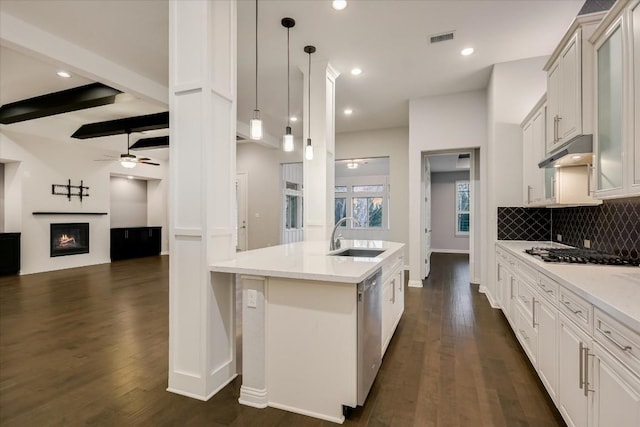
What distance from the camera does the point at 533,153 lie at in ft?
11.3

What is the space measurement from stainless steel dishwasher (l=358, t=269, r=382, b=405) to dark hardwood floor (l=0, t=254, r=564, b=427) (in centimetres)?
18

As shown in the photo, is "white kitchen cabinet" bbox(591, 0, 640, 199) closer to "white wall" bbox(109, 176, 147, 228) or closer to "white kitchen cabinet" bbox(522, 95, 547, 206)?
"white kitchen cabinet" bbox(522, 95, 547, 206)

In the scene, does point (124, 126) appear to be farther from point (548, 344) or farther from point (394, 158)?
point (548, 344)

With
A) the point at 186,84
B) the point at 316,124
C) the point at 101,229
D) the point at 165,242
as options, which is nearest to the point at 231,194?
the point at 186,84

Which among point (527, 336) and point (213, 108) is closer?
point (213, 108)

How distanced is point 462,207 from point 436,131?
5.74 m

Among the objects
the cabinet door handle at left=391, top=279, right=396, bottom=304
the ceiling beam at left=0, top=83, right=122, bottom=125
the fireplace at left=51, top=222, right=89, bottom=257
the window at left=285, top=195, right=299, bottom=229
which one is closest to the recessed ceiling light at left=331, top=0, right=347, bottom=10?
the cabinet door handle at left=391, top=279, right=396, bottom=304

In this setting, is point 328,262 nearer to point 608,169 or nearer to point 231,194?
point 231,194

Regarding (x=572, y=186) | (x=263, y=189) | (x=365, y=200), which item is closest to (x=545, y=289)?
(x=572, y=186)

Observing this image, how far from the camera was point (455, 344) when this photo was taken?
2.92 meters

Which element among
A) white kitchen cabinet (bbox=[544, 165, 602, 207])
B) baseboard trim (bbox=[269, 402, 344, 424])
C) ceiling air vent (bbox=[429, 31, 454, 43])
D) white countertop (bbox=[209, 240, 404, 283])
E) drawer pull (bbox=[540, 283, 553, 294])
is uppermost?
ceiling air vent (bbox=[429, 31, 454, 43])

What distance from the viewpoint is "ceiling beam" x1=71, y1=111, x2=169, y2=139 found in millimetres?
5949

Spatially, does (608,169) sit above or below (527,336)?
above

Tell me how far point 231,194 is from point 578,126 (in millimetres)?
2588
